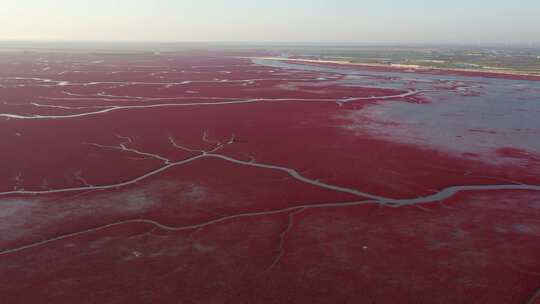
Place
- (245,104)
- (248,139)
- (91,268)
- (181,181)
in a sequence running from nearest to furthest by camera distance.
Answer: (91,268) → (181,181) → (248,139) → (245,104)

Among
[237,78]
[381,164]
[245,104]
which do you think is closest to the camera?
[381,164]

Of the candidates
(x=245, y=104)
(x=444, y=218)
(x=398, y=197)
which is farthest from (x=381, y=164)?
(x=245, y=104)

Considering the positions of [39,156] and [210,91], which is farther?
[210,91]

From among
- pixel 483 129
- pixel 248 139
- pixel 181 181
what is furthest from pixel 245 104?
pixel 181 181

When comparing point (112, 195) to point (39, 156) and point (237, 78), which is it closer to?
point (39, 156)

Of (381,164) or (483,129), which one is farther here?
(483,129)

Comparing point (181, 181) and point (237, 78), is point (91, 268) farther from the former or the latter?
point (237, 78)
